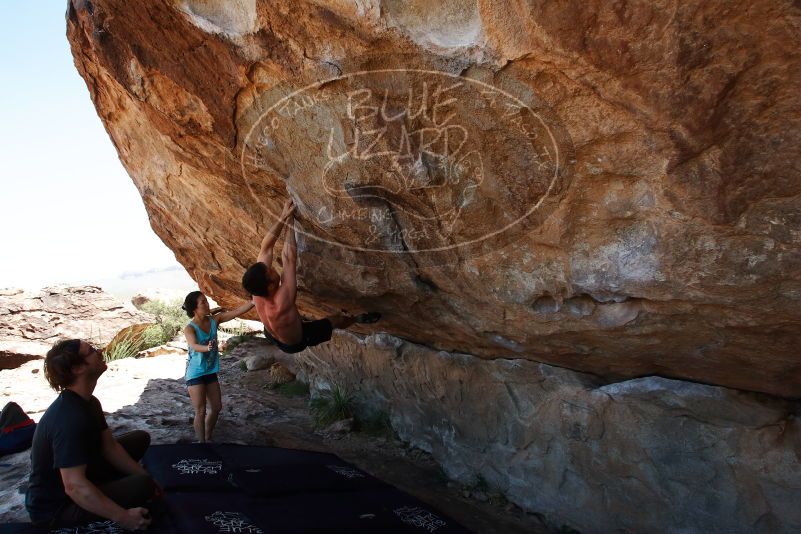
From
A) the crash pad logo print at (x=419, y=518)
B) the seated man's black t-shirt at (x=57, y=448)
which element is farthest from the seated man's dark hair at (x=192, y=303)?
the crash pad logo print at (x=419, y=518)

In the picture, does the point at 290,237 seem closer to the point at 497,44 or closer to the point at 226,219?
the point at 226,219

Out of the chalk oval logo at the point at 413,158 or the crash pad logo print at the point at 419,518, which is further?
the crash pad logo print at the point at 419,518

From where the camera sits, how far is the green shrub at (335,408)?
5.61 metres

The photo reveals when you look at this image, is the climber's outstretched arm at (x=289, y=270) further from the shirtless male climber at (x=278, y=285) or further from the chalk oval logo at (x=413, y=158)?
the chalk oval logo at (x=413, y=158)

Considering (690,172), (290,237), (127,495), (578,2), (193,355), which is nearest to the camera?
(578,2)

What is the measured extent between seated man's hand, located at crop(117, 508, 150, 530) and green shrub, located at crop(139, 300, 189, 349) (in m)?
6.45

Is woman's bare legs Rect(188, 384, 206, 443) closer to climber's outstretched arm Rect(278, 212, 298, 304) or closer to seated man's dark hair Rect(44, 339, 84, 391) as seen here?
climber's outstretched arm Rect(278, 212, 298, 304)

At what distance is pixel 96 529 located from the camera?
2.72 meters

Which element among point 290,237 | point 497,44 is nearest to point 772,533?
point 497,44

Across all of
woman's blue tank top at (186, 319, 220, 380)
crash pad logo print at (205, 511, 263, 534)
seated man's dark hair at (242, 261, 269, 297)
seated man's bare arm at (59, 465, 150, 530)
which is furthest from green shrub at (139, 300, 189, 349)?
seated man's bare arm at (59, 465, 150, 530)

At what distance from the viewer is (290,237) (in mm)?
3756

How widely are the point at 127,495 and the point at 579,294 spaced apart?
2278 millimetres

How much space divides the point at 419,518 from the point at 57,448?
6.11ft

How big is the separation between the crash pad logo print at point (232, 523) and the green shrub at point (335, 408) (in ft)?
8.29
